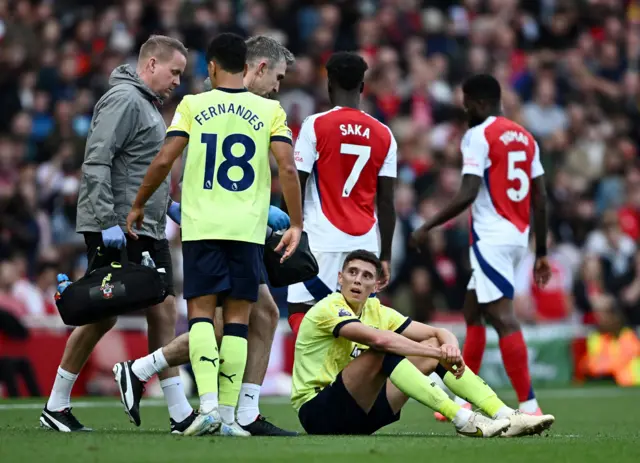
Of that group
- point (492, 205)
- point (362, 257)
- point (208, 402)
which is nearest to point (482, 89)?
point (492, 205)

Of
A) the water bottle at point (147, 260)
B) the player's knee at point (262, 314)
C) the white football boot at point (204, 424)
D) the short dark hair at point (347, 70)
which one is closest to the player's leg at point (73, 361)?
the water bottle at point (147, 260)

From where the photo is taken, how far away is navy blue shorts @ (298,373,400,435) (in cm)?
790

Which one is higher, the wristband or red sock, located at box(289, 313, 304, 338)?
the wristband

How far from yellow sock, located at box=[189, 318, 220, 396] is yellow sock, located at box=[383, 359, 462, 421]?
1.08 m

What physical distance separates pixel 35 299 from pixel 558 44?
11968mm

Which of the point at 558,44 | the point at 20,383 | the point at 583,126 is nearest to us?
the point at 20,383

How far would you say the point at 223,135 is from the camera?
757cm

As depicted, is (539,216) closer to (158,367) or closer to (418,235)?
(418,235)

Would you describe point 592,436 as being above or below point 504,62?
below

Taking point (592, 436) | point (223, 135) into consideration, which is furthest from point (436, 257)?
point (223, 135)

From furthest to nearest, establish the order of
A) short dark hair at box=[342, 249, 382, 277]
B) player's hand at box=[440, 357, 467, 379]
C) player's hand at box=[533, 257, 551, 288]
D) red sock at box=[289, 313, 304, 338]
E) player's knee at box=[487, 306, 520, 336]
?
player's hand at box=[533, 257, 551, 288] → player's knee at box=[487, 306, 520, 336] → red sock at box=[289, 313, 304, 338] → short dark hair at box=[342, 249, 382, 277] → player's hand at box=[440, 357, 467, 379]

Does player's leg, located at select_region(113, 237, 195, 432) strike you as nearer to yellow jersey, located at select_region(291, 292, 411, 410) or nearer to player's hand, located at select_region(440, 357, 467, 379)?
yellow jersey, located at select_region(291, 292, 411, 410)

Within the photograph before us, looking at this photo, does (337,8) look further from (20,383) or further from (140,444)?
(140,444)

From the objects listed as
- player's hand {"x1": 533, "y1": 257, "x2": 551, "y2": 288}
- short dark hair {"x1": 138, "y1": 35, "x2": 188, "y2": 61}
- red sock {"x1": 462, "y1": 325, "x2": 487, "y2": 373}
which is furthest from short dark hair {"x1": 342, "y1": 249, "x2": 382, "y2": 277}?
player's hand {"x1": 533, "y1": 257, "x2": 551, "y2": 288}
